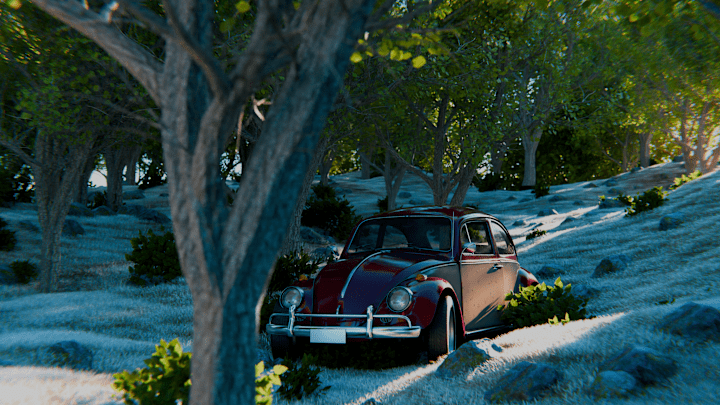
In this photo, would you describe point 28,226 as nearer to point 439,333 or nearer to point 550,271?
point 439,333

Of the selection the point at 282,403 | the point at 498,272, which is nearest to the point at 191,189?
the point at 282,403

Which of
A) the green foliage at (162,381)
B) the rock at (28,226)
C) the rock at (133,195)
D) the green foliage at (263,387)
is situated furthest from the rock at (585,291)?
the rock at (133,195)

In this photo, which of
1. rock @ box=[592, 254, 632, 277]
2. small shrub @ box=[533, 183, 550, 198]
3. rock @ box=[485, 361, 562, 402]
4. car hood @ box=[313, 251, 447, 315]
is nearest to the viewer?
rock @ box=[485, 361, 562, 402]

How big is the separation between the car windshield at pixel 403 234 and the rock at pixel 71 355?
335cm

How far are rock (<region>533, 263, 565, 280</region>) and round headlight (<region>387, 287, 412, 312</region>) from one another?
5.80 metres

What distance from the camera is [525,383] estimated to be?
3.79 meters

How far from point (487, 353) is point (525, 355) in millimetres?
365

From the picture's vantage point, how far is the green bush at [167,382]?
297cm

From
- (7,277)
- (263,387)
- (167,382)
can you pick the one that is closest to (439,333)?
(263,387)

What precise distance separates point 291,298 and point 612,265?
6543 mm

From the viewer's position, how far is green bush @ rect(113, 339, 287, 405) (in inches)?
117

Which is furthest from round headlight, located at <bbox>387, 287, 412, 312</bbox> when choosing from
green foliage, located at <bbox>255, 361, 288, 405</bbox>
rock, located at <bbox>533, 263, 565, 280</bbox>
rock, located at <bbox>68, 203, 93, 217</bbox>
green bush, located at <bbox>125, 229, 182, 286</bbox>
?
rock, located at <bbox>68, 203, 93, 217</bbox>

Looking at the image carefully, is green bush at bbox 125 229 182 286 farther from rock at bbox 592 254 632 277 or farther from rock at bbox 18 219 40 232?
rock at bbox 592 254 632 277

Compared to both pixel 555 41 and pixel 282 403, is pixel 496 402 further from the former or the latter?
pixel 555 41
